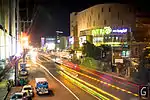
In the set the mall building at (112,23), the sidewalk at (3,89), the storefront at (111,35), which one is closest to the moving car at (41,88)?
the sidewalk at (3,89)

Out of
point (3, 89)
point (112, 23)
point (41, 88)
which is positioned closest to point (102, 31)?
point (112, 23)

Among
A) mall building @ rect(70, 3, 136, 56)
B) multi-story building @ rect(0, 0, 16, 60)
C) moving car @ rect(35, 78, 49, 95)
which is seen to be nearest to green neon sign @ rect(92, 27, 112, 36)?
mall building @ rect(70, 3, 136, 56)

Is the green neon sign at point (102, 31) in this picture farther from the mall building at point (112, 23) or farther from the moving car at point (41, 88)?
the moving car at point (41, 88)

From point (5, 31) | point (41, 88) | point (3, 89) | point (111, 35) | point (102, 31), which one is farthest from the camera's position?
point (102, 31)

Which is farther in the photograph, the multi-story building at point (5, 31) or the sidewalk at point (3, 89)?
the multi-story building at point (5, 31)

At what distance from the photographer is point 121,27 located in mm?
105000

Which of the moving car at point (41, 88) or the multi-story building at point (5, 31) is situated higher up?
the multi-story building at point (5, 31)

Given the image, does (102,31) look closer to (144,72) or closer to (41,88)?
(144,72)

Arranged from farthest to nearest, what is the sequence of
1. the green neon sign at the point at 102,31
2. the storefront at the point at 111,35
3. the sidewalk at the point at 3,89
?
1. the green neon sign at the point at 102,31
2. the storefront at the point at 111,35
3. the sidewalk at the point at 3,89

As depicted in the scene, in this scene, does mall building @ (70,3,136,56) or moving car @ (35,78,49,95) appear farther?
mall building @ (70,3,136,56)

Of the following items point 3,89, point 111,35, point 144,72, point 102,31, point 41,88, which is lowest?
point 41,88

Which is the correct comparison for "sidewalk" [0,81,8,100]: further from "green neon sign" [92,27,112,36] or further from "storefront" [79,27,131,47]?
"green neon sign" [92,27,112,36]

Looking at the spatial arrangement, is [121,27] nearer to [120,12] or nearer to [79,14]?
[120,12]

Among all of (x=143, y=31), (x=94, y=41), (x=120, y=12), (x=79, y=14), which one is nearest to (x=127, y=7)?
(x=120, y=12)
